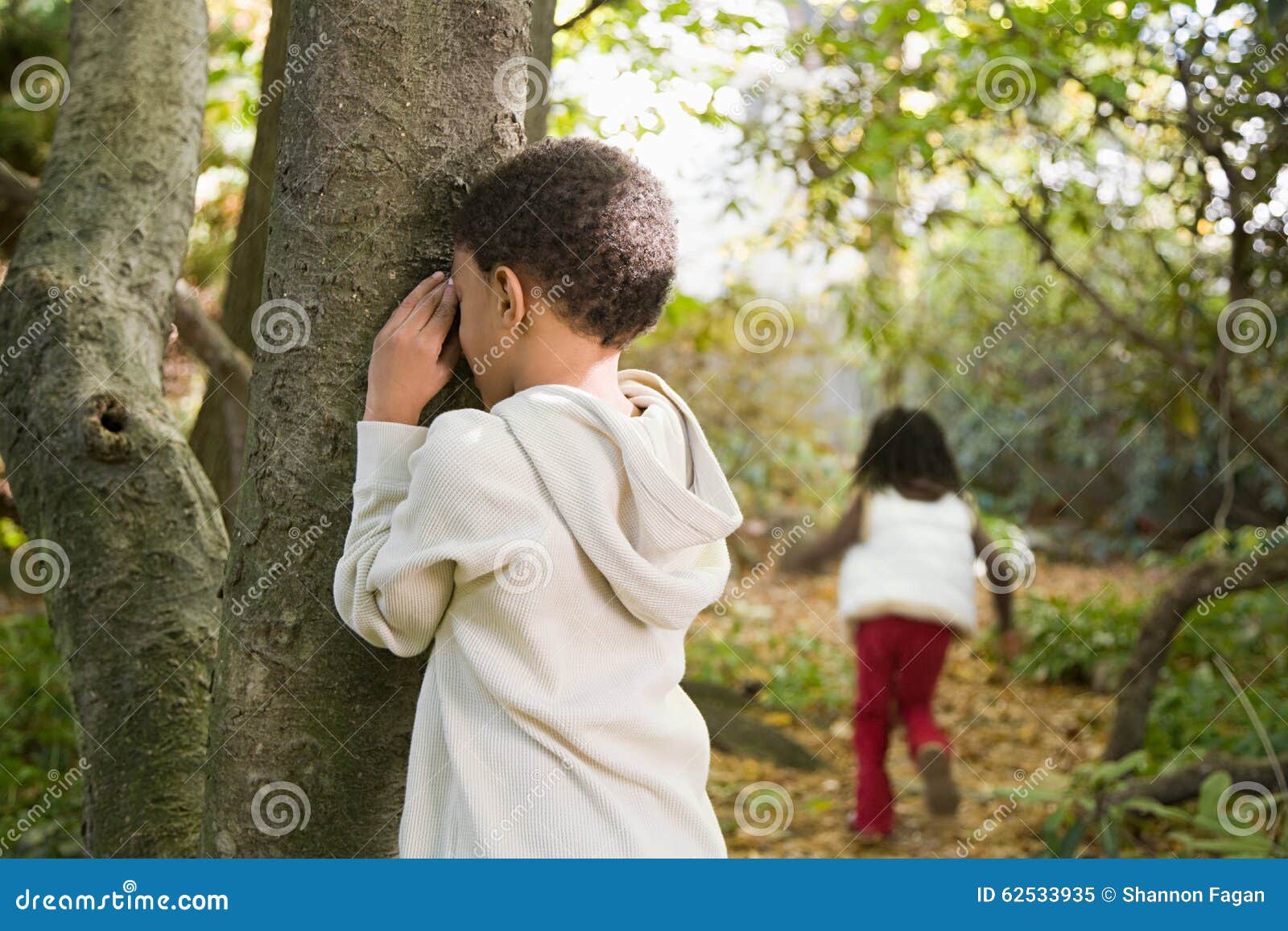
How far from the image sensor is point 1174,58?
162 inches

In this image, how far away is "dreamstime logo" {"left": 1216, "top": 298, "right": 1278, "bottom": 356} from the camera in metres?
4.51

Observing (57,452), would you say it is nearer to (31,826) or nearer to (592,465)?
(592,465)

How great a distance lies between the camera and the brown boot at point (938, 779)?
420 cm

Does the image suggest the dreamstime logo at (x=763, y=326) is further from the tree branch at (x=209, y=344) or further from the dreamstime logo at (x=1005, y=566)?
the tree branch at (x=209, y=344)

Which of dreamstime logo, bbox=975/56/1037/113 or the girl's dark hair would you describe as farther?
the girl's dark hair

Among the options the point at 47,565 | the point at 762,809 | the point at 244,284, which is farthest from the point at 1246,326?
the point at 47,565

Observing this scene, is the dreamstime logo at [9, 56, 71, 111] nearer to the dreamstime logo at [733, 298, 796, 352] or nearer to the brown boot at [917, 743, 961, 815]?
the dreamstime logo at [733, 298, 796, 352]

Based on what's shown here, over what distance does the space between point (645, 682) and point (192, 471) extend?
45.2 inches

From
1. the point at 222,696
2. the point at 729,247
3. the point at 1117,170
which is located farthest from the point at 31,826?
the point at 1117,170

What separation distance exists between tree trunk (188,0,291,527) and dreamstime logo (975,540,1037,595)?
2797 millimetres

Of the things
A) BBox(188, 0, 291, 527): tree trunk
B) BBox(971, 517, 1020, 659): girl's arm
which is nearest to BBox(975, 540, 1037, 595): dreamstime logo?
BBox(971, 517, 1020, 659): girl's arm

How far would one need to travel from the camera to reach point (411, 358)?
1.52 metres

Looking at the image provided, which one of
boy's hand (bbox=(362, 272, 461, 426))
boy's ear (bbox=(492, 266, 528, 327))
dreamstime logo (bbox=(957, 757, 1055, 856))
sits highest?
boy's ear (bbox=(492, 266, 528, 327))

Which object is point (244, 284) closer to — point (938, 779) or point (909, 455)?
point (909, 455)
